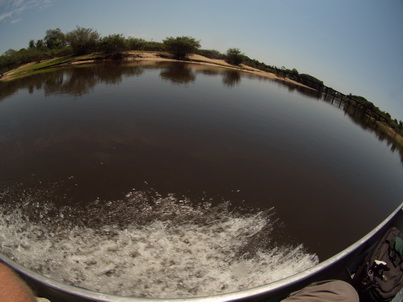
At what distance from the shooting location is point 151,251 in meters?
3.72

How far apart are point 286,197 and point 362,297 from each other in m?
3.27

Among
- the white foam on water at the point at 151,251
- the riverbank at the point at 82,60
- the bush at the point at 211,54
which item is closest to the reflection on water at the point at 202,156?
the white foam on water at the point at 151,251

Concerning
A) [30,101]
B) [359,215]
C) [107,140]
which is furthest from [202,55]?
[359,215]

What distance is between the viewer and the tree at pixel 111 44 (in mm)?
31322

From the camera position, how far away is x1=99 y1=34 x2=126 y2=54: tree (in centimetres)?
3132

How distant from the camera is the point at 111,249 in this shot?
3701mm

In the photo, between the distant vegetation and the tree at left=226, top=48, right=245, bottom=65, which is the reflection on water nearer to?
the distant vegetation

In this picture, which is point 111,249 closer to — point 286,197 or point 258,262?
point 258,262

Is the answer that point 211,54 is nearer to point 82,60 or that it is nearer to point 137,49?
point 137,49

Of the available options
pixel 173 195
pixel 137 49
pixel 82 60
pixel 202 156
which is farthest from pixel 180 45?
pixel 173 195

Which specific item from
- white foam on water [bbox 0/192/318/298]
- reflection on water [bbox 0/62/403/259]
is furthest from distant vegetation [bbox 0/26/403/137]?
white foam on water [bbox 0/192/318/298]

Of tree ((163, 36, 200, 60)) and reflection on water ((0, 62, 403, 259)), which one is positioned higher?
tree ((163, 36, 200, 60))

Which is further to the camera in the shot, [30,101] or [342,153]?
[30,101]

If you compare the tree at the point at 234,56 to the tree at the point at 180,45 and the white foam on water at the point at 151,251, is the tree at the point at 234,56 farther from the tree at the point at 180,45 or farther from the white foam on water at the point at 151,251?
the white foam on water at the point at 151,251
